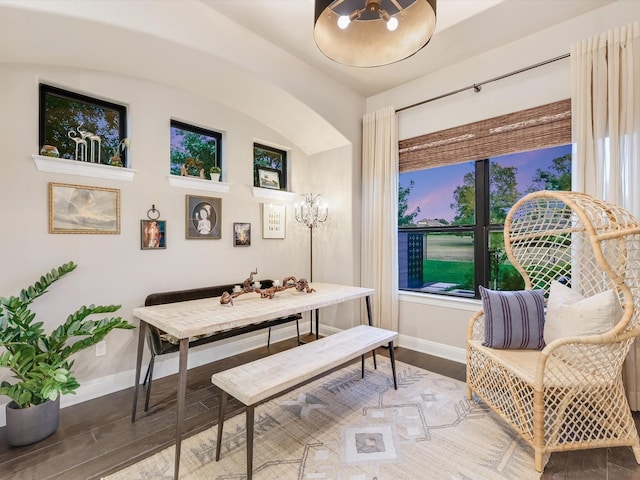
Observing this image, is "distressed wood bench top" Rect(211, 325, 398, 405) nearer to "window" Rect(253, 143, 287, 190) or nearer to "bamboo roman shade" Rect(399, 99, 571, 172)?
"bamboo roman shade" Rect(399, 99, 571, 172)

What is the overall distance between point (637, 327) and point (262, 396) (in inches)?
81.1

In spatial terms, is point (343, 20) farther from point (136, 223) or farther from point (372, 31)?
point (136, 223)

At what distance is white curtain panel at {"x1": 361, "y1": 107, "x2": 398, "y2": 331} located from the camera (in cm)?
350

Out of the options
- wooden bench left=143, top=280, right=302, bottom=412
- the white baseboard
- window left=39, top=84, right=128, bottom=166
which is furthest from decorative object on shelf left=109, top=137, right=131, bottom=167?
the white baseboard

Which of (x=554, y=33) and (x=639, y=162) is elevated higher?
(x=554, y=33)

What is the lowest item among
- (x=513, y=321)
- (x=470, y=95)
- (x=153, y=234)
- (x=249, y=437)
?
(x=249, y=437)

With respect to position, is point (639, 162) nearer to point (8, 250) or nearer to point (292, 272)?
point (292, 272)

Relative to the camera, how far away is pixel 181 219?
114 inches

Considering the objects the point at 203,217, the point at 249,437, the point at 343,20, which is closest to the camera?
the point at 249,437

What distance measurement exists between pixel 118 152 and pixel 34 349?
62.8 inches

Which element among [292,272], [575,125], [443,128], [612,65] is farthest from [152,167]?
[612,65]

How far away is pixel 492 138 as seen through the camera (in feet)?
9.48

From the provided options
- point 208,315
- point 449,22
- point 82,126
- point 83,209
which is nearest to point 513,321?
point 208,315

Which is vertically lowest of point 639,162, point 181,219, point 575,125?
point 181,219
